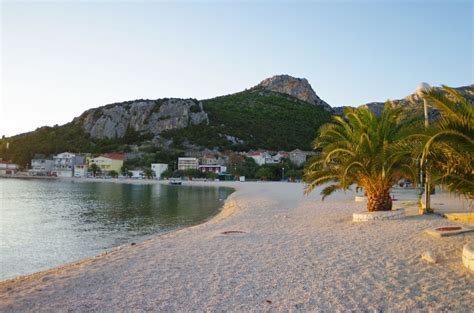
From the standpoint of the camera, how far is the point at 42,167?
11356 cm

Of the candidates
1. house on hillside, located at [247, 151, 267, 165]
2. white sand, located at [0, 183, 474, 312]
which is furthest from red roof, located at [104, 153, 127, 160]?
white sand, located at [0, 183, 474, 312]

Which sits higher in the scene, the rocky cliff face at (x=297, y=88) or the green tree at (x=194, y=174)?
the rocky cliff face at (x=297, y=88)

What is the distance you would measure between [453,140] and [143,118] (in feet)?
431

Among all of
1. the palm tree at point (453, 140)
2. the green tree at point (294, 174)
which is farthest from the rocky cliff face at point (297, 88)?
the palm tree at point (453, 140)

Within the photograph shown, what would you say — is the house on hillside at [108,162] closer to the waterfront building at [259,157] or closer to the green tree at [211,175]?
the green tree at [211,175]

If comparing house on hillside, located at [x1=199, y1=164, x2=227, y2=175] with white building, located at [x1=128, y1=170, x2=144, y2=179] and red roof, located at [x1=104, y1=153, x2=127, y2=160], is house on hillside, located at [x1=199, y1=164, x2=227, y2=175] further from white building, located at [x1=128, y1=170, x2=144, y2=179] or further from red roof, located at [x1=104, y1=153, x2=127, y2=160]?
red roof, located at [x1=104, y1=153, x2=127, y2=160]

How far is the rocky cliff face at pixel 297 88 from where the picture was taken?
18200cm

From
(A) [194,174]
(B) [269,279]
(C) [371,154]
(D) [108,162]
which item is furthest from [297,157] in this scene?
(B) [269,279]

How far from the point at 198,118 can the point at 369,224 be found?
120 meters

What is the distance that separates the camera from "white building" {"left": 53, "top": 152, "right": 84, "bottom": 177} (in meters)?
110

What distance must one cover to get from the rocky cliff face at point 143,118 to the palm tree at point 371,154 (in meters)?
117

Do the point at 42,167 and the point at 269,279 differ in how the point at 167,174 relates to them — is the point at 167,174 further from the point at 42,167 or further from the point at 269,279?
the point at 269,279

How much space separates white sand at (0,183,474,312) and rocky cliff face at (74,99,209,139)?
121604 mm

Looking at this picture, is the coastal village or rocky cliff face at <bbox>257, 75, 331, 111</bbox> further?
rocky cliff face at <bbox>257, 75, 331, 111</bbox>
